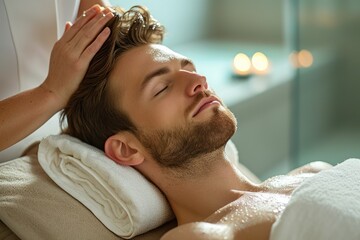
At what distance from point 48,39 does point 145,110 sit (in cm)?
46

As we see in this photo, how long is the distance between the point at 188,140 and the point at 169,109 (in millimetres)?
88

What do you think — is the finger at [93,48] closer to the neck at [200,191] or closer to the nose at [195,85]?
the nose at [195,85]

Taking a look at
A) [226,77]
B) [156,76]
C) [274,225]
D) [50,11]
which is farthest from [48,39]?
[226,77]

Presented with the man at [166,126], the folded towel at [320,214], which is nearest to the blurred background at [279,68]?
the man at [166,126]

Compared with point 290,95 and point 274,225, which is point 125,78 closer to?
point 274,225

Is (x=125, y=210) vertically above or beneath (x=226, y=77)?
above

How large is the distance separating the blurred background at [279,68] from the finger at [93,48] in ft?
5.05

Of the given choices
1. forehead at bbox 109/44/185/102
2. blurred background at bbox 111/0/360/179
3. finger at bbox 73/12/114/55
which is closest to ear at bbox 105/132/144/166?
forehead at bbox 109/44/185/102

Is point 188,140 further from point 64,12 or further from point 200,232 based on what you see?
point 64,12

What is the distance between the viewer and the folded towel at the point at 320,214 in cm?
120

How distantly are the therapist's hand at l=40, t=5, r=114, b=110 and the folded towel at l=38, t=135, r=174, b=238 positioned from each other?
0.12 metres

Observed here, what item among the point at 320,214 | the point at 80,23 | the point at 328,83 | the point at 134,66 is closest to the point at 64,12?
the point at 80,23

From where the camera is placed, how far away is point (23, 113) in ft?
4.77

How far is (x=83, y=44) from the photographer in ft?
4.99
